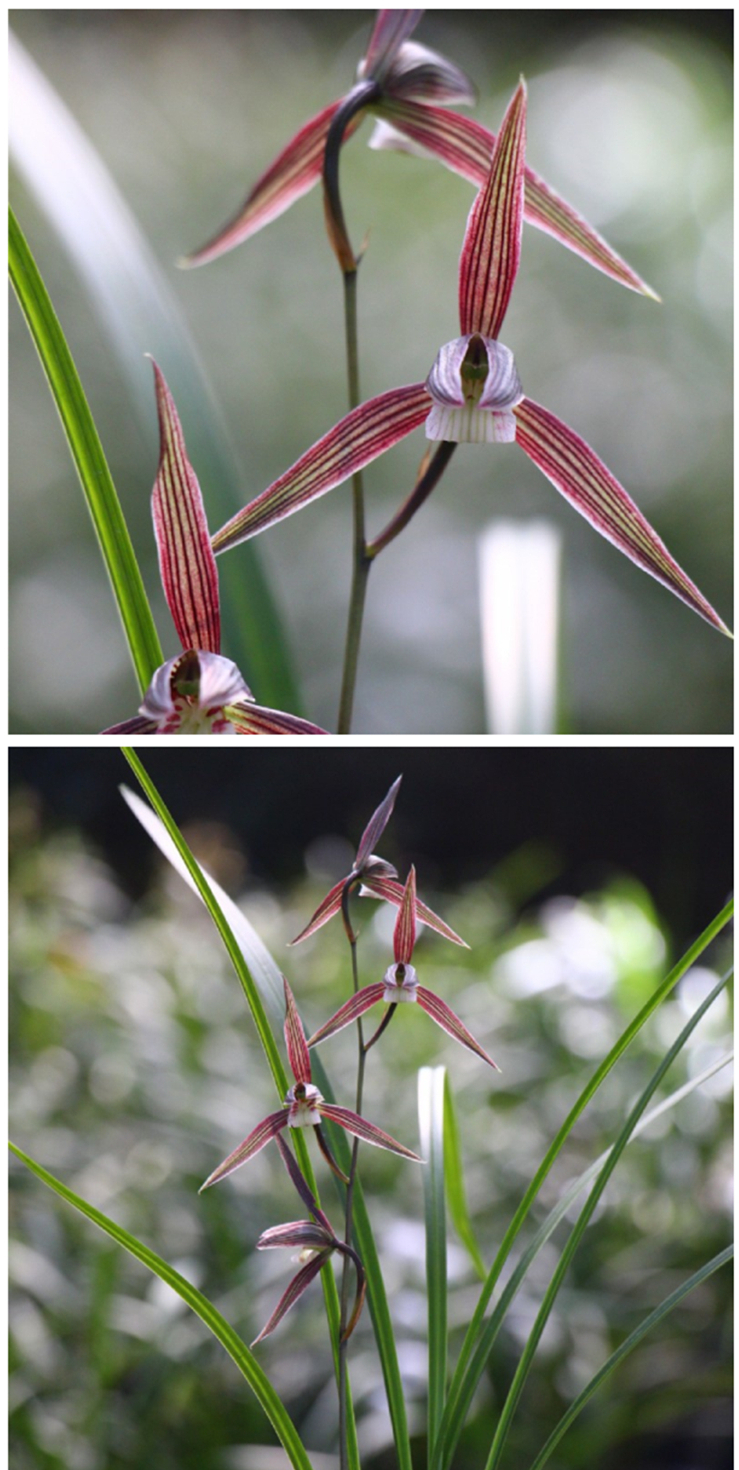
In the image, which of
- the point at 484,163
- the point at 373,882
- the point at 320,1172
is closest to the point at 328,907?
→ the point at 373,882

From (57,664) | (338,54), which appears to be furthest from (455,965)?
(338,54)

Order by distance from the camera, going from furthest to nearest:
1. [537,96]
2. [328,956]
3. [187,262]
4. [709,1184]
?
[537,96]
[328,956]
[709,1184]
[187,262]

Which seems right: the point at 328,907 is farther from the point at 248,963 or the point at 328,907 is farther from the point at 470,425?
the point at 470,425

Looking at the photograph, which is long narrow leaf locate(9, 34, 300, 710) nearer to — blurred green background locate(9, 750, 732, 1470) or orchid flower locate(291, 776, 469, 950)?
orchid flower locate(291, 776, 469, 950)

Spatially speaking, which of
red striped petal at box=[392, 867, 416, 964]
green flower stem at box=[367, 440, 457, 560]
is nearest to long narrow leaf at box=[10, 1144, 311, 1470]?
red striped petal at box=[392, 867, 416, 964]

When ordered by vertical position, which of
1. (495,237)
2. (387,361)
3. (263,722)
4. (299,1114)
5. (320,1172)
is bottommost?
(320,1172)

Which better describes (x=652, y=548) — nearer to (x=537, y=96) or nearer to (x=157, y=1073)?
(x=157, y=1073)
